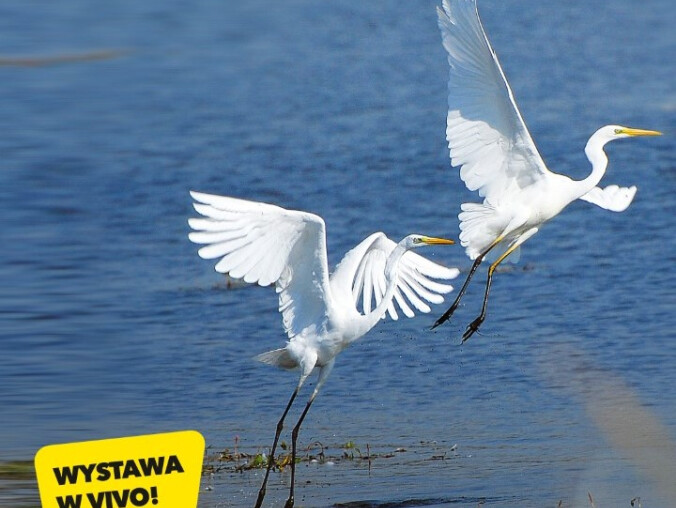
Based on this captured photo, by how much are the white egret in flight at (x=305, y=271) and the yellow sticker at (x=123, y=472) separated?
1.57m

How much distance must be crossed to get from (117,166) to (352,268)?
798 cm

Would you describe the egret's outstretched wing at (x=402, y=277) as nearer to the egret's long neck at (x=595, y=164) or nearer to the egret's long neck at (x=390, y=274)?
the egret's long neck at (x=390, y=274)

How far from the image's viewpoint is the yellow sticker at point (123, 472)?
3.55 m

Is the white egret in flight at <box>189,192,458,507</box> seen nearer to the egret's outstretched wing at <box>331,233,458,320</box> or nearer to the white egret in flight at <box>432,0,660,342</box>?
the egret's outstretched wing at <box>331,233,458,320</box>

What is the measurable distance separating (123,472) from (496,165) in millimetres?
3727

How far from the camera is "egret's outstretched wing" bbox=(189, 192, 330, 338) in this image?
539 cm

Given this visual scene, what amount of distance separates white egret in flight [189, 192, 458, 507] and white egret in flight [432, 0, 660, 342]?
1.66 ft

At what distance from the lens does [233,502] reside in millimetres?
5969

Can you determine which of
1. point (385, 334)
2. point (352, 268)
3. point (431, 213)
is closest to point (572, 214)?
point (431, 213)

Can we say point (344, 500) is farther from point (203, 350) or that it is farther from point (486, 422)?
point (203, 350)

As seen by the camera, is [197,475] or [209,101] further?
[209,101]

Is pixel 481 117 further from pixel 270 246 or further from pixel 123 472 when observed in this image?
pixel 123 472

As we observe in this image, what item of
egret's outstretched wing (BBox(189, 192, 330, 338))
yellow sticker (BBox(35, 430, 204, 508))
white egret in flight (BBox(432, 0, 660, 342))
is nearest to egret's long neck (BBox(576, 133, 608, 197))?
white egret in flight (BBox(432, 0, 660, 342))

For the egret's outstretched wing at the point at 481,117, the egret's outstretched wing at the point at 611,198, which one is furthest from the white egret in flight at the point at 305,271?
the egret's outstretched wing at the point at 611,198
